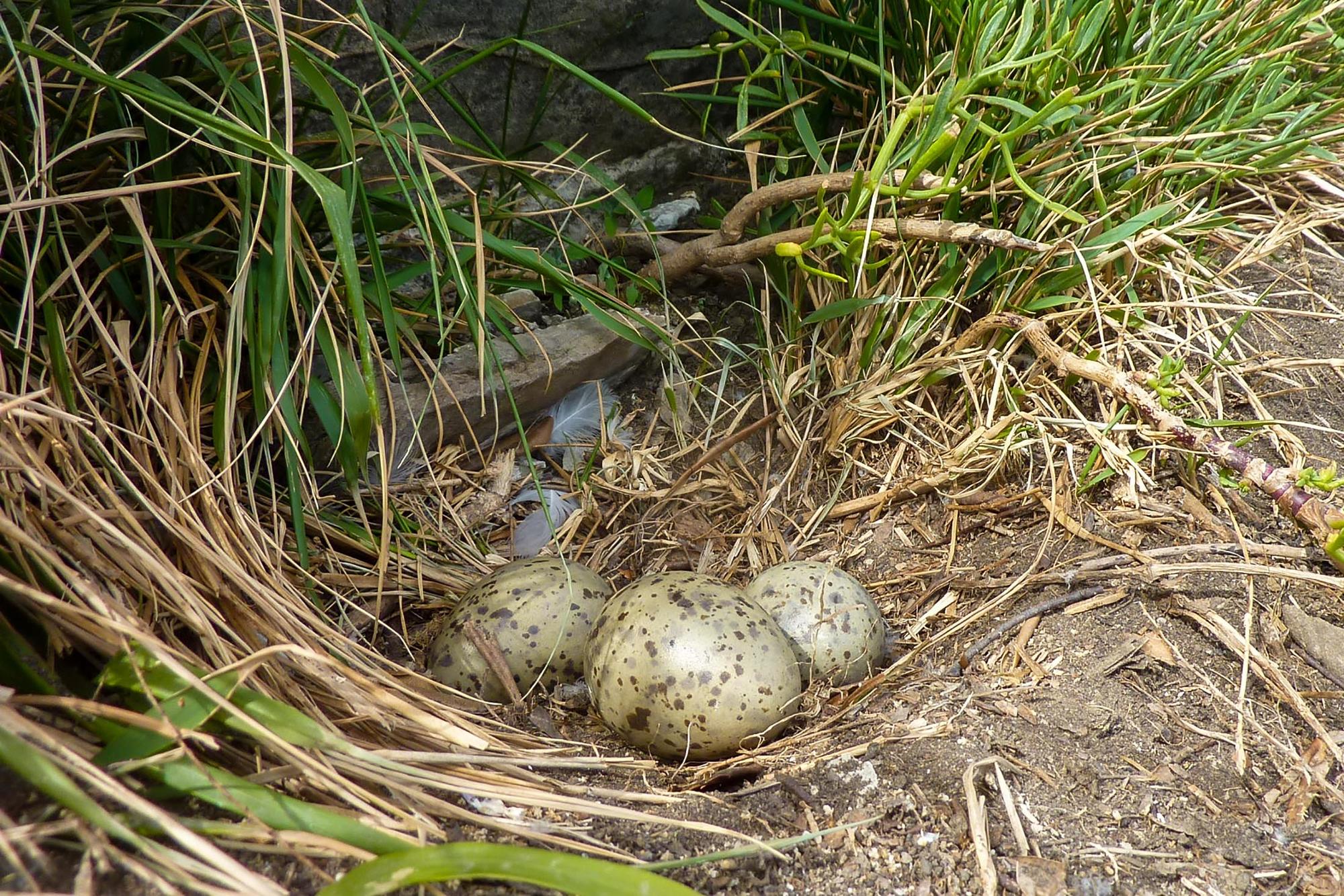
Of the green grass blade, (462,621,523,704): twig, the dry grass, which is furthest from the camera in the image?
(462,621,523,704): twig

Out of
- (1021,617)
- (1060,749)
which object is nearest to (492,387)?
(1021,617)

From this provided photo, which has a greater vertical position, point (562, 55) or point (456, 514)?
point (562, 55)

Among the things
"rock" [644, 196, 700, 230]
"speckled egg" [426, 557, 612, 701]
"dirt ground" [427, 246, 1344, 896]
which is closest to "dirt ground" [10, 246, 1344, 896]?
"dirt ground" [427, 246, 1344, 896]

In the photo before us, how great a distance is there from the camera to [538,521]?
255 cm

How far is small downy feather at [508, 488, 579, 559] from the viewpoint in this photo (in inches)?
99.1

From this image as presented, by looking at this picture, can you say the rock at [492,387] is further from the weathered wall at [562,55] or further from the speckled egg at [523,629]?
the weathered wall at [562,55]

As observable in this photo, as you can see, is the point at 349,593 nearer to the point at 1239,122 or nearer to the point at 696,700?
the point at 696,700

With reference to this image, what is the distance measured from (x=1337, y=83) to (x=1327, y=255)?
20.4 inches

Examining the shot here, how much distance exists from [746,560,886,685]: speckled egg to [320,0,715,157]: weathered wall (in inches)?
54.9

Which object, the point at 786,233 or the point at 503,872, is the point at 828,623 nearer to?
the point at 786,233

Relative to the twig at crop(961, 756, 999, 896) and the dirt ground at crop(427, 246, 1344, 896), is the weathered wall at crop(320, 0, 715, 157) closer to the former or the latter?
the dirt ground at crop(427, 246, 1344, 896)

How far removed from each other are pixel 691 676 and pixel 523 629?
1.32 ft

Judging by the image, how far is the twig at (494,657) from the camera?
2027 millimetres

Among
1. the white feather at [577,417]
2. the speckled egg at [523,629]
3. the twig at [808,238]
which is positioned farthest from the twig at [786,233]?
the speckled egg at [523,629]
